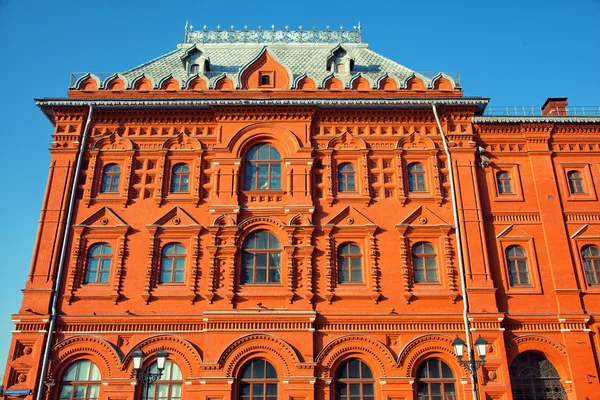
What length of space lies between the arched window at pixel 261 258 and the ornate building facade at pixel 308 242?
→ 0.18 feet

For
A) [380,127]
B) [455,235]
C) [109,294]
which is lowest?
[109,294]

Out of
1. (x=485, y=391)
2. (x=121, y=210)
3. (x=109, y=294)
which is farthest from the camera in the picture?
(x=121, y=210)

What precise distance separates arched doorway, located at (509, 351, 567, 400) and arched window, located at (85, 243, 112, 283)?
14127mm

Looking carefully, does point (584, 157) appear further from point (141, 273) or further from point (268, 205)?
point (141, 273)

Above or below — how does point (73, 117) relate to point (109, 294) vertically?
above

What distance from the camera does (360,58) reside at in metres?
25.7

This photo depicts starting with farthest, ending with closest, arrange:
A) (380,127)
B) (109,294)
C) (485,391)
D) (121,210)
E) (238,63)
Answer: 1. (238,63)
2. (380,127)
3. (121,210)
4. (109,294)
5. (485,391)

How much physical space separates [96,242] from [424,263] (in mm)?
11637

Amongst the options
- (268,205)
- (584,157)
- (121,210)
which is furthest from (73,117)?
(584,157)

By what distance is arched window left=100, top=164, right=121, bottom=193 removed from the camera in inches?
825

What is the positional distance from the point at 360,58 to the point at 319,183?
7828 millimetres

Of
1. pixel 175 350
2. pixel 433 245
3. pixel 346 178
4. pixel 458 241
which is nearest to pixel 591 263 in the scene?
pixel 458 241

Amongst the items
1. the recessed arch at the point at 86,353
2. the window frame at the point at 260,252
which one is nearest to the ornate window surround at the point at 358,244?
the window frame at the point at 260,252

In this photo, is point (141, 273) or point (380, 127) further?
point (380, 127)
